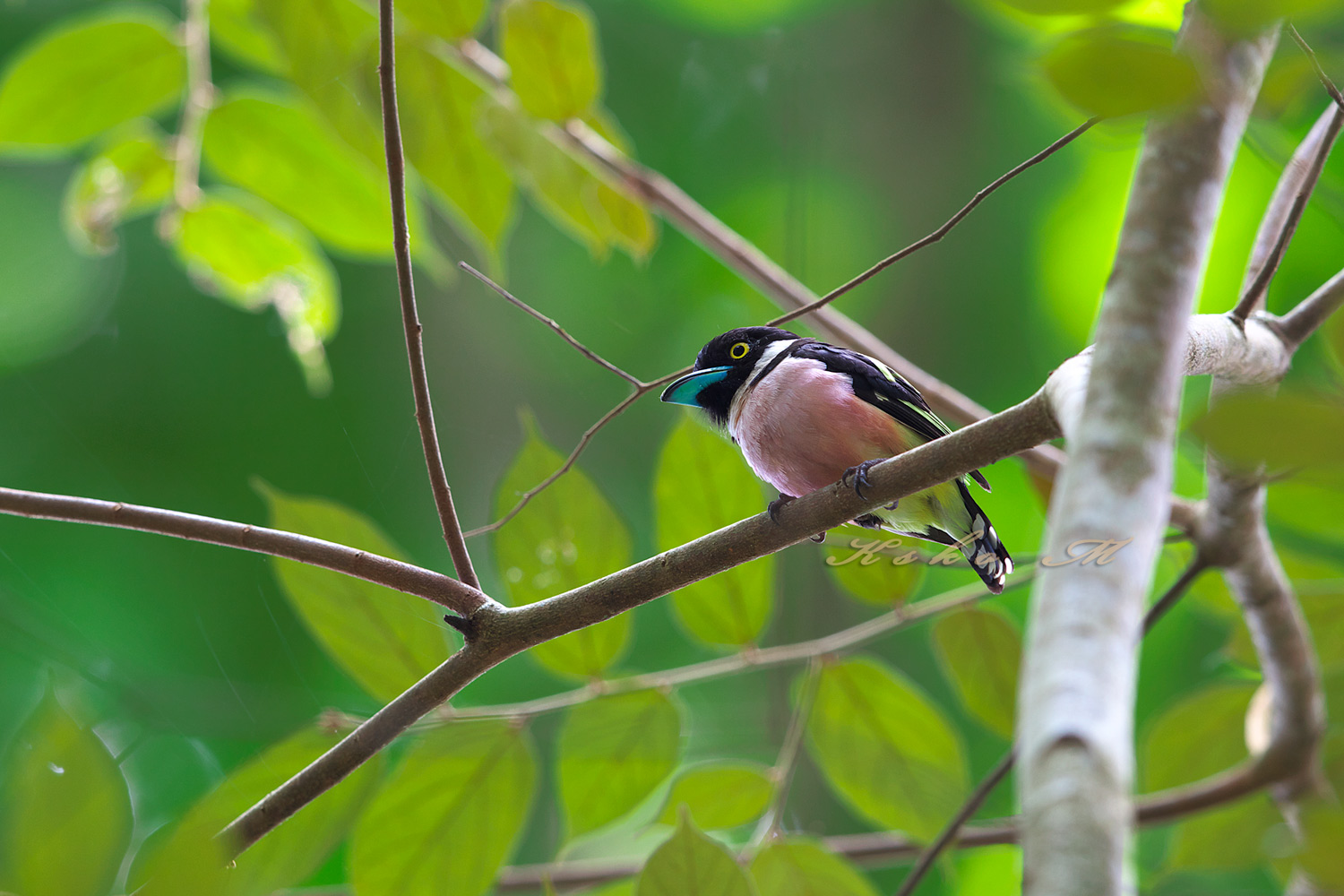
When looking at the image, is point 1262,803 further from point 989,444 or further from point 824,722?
point 989,444

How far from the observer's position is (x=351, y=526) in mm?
936

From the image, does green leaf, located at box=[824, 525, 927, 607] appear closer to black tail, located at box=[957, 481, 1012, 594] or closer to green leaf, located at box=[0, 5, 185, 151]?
black tail, located at box=[957, 481, 1012, 594]

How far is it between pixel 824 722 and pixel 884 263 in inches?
21.8

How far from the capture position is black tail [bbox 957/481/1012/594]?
1.02 m

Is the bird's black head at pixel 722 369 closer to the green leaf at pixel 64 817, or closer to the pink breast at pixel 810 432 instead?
the pink breast at pixel 810 432

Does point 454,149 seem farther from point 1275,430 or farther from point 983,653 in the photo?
point 1275,430

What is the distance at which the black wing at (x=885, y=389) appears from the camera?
1.20m

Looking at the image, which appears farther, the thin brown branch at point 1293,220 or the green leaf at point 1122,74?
the thin brown branch at point 1293,220

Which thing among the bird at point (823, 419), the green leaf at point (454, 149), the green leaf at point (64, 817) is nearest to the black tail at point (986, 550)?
the bird at point (823, 419)

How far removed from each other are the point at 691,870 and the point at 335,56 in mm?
1007

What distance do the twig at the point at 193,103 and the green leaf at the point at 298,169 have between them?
0.02 m

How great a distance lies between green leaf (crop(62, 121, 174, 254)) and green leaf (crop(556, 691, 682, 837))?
3.42 feet

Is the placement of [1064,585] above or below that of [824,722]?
below

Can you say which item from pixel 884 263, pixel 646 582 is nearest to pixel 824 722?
pixel 646 582
